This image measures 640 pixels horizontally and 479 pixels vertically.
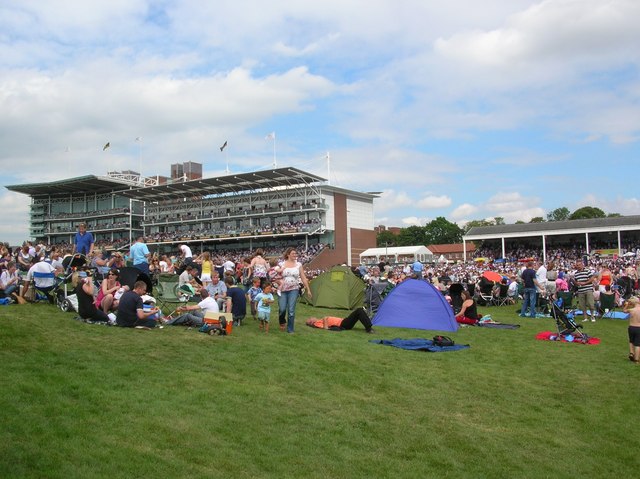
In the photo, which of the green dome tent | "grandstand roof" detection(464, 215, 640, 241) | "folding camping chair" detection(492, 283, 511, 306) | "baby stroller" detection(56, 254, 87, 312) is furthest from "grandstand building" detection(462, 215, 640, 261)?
"baby stroller" detection(56, 254, 87, 312)

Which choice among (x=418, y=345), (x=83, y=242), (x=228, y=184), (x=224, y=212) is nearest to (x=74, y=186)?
(x=224, y=212)

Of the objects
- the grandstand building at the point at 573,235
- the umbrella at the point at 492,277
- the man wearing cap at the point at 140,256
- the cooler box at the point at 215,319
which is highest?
the grandstand building at the point at 573,235

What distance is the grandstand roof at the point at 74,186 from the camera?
3371 inches

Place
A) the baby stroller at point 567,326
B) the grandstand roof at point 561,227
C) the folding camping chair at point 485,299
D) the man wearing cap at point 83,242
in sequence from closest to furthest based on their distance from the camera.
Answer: the baby stroller at point 567,326 < the man wearing cap at point 83,242 < the folding camping chair at point 485,299 < the grandstand roof at point 561,227

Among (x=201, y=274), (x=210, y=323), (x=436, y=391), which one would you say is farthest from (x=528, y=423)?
(x=201, y=274)

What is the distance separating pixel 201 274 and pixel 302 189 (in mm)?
58314

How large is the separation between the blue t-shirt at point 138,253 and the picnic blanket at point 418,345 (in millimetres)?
6766

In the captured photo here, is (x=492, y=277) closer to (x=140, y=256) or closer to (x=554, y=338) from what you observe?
(x=554, y=338)

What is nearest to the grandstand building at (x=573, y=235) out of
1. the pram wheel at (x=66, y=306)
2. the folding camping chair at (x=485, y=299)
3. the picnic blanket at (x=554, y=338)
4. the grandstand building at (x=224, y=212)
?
the grandstand building at (x=224, y=212)

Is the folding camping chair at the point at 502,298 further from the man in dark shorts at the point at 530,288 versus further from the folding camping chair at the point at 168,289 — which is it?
the folding camping chair at the point at 168,289

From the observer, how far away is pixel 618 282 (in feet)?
72.6

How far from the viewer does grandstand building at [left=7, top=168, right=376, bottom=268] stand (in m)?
72.2

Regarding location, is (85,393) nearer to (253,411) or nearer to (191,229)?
(253,411)

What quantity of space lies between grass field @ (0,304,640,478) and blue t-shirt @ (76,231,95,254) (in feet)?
16.5
